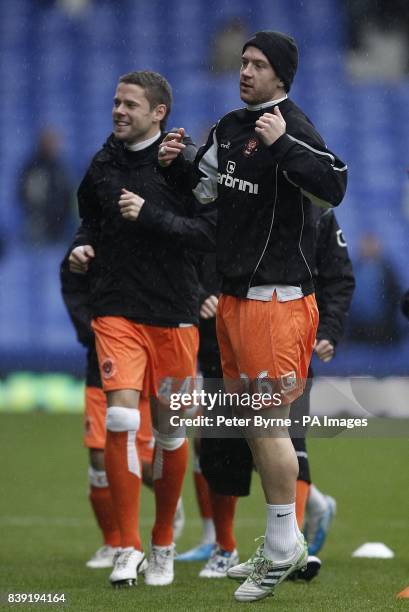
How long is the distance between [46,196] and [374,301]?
4.96m

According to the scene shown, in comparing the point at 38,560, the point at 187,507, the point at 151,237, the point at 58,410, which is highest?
the point at 151,237

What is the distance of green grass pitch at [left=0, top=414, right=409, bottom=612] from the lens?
588cm

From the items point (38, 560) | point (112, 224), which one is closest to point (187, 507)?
point (38, 560)

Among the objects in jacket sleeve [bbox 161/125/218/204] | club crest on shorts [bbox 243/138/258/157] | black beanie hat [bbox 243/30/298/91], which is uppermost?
black beanie hat [bbox 243/30/298/91]

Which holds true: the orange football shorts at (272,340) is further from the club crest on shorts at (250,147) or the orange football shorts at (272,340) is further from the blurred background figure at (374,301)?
the blurred background figure at (374,301)

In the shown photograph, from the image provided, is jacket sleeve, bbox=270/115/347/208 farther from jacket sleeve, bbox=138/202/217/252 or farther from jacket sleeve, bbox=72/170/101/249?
jacket sleeve, bbox=72/170/101/249

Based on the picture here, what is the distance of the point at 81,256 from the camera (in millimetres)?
6766

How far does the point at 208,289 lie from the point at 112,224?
0.92 metres

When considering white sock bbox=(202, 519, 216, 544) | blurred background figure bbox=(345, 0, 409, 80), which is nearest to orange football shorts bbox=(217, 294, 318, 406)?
white sock bbox=(202, 519, 216, 544)

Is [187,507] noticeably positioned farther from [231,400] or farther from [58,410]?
[58,410]

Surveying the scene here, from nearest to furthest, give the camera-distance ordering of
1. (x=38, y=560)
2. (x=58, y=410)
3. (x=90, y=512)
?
1. (x=38, y=560)
2. (x=90, y=512)
3. (x=58, y=410)

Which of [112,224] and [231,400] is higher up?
[112,224]

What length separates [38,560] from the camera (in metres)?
7.39

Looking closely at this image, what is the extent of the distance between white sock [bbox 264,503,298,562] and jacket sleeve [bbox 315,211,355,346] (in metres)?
1.80
